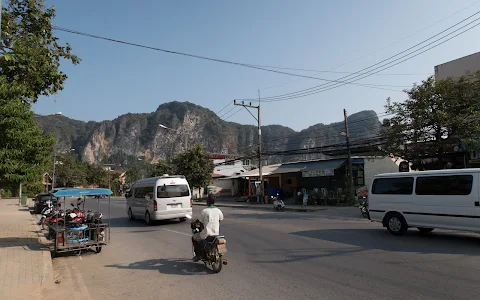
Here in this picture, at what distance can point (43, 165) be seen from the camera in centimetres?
1102

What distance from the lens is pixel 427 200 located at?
10852 mm

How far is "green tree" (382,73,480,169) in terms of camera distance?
57.1ft

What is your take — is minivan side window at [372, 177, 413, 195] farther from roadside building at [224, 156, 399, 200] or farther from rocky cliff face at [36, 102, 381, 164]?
rocky cliff face at [36, 102, 381, 164]

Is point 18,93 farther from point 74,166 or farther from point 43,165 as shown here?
point 74,166

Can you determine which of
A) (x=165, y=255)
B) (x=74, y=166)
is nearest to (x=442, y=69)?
(x=165, y=255)

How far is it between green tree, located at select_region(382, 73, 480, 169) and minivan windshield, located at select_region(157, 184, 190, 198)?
458 inches

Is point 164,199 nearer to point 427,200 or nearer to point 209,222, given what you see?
point 209,222

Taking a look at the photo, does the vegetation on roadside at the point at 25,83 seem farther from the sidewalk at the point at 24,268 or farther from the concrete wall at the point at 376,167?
the concrete wall at the point at 376,167

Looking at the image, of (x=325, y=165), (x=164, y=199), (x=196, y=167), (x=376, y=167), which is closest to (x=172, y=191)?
(x=164, y=199)

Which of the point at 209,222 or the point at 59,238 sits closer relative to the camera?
the point at 209,222

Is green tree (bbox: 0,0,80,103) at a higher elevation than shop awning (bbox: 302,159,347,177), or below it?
higher

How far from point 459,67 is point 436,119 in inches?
370

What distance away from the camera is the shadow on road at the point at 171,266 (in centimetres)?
770

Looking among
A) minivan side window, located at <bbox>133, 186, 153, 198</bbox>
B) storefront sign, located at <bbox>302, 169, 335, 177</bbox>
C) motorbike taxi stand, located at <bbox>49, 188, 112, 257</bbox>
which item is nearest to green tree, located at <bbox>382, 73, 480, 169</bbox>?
storefront sign, located at <bbox>302, 169, 335, 177</bbox>
